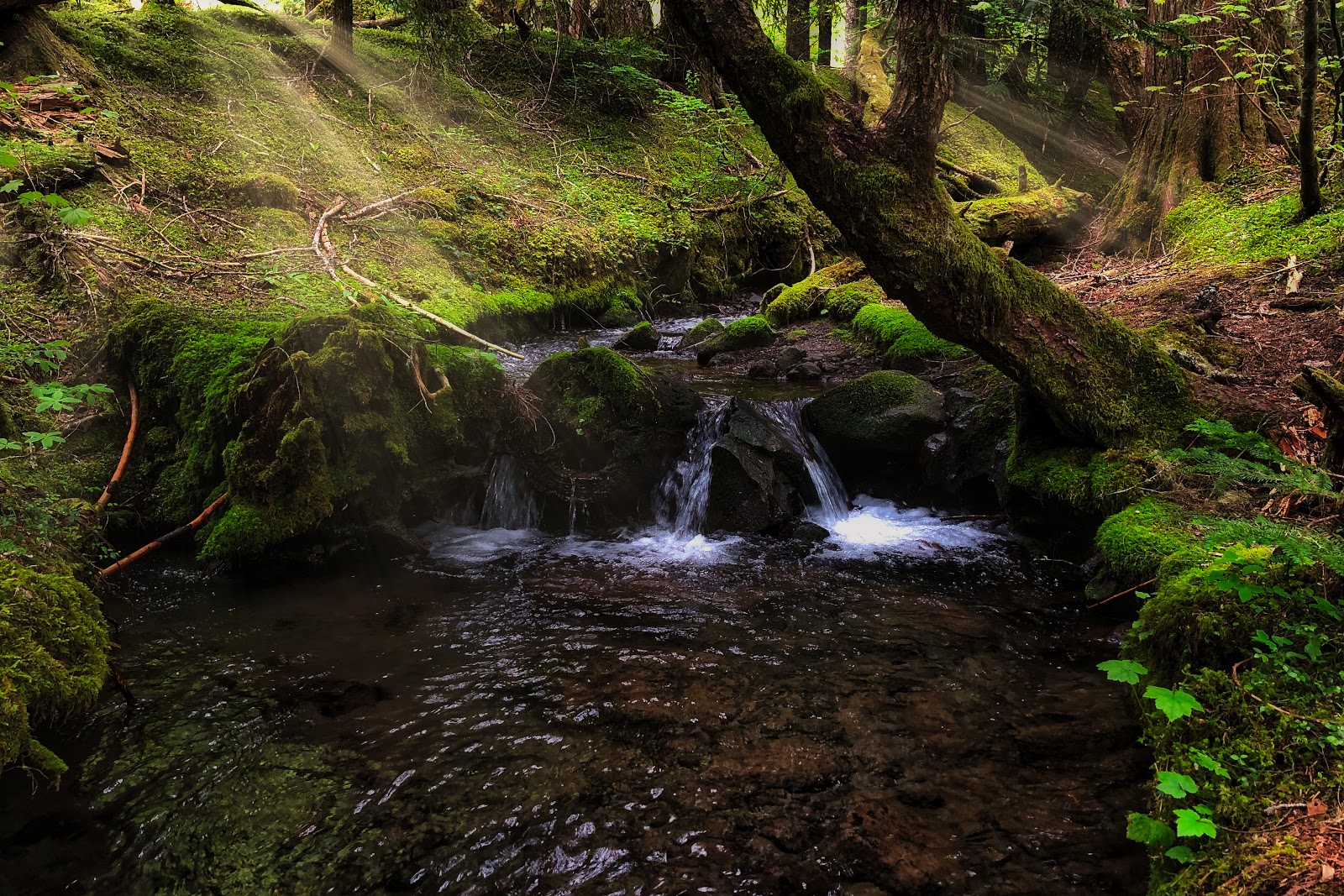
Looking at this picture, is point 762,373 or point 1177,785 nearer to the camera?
point 1177,785

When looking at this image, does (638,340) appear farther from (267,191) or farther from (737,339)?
(267,191)

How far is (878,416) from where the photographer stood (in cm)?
751

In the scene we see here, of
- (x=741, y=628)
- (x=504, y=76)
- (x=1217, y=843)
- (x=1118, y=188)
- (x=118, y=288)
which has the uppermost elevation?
(x=504, y=76)

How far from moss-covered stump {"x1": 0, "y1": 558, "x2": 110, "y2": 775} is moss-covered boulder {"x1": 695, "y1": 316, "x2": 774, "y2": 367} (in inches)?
327

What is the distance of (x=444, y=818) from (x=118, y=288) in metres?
6.58

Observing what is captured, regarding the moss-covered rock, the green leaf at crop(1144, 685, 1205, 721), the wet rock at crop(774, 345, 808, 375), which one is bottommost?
the wet rock at crop(774, 345, 808, 375)

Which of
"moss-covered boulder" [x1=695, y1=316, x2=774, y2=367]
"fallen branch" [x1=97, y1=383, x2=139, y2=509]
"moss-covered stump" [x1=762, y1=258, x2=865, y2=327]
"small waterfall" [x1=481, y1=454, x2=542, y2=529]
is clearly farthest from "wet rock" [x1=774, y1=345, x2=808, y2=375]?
"fallen branch" [x1=97, y1=383, x2=139, y2=509]

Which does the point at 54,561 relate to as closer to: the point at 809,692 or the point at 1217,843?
the point at 809,692

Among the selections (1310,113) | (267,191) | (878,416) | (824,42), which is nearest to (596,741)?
(878,416)

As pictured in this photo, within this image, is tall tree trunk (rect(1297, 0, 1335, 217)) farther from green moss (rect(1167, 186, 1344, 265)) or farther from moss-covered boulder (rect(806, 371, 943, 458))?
moss-covered boulder (rect(806, 371, 943, 458))

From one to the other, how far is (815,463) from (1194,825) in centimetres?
556

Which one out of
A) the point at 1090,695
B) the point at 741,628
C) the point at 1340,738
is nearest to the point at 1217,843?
the point at 1340,738

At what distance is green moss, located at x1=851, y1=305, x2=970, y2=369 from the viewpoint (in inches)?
363

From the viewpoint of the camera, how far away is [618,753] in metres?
3.54
